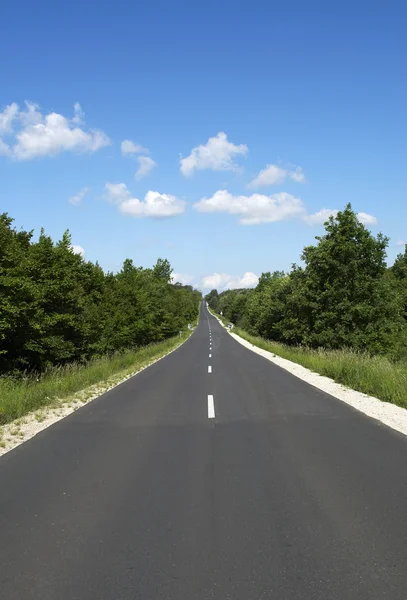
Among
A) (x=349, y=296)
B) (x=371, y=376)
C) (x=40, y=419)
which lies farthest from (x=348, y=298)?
(x=40, y=419)

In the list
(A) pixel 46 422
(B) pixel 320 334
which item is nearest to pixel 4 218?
(A) pixel 46 422

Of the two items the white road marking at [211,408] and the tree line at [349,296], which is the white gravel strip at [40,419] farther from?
the tree line at [349,296]

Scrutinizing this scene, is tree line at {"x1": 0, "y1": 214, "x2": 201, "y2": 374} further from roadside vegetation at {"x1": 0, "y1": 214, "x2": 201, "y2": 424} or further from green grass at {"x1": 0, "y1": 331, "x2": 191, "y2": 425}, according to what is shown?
green grass at {"x1": 0, "y1": 331, "x2": 191, "y2": 425}

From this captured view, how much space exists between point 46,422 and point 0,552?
18.3ft

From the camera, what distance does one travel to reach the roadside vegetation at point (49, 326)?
42.7ft

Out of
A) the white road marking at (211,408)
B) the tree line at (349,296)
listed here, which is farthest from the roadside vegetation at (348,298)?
the white road marking at (211,408)

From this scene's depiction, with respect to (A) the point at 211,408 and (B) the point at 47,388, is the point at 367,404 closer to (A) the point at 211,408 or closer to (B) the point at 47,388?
(A) the point at 211,408

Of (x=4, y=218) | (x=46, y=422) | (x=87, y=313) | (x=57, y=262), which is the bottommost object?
(x=46, y=422)

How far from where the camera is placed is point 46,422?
29.7ft

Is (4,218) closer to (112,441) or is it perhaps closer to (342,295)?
(112,441)

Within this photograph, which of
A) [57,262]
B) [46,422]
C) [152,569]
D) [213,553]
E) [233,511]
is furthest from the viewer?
[57,262]

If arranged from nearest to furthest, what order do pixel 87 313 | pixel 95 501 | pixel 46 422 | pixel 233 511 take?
pixel 233 511, pixel 95 501, pixel 46 422, pixel 87 313

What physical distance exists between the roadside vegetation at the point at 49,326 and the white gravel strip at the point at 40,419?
32 centimetres

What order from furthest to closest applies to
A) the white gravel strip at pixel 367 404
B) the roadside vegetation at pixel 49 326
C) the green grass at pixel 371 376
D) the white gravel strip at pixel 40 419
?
1. the roadside vegetation at pixel 49 326
2. the green grass at pixel 371 376
3. the white gravel strip at pixel 367 404
4. the white gravel strip at pixel 40 419
